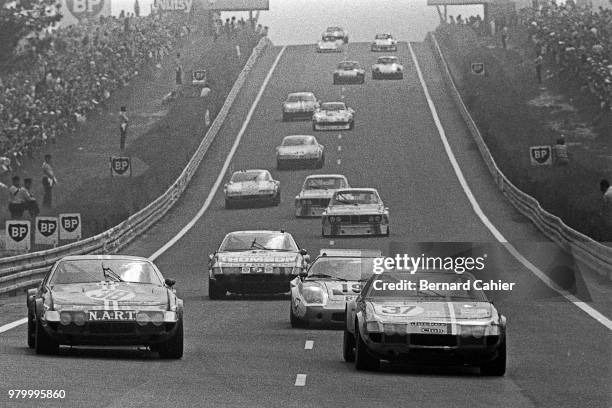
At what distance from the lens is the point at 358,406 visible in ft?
45.8

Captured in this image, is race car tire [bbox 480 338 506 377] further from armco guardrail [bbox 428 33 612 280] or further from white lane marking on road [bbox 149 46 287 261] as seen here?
white lane marking on road [bbox 149 46 287 261]

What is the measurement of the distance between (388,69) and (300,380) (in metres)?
73.6

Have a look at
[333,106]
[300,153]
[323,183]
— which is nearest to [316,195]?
[323,183]

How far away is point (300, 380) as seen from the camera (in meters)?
16.0

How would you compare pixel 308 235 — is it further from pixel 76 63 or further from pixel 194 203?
pixel 76 63

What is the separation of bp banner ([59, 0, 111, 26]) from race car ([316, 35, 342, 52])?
14231 millimetres

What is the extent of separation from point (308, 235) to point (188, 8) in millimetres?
84938

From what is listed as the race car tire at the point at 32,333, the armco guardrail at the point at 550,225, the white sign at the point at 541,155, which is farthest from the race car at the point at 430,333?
the white sign at the point at 541,155

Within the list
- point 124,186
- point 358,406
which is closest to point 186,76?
point 124,186

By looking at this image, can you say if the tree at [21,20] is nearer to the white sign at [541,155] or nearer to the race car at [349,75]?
the race car at [349,75]

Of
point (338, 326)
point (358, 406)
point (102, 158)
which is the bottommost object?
point (102, 158)

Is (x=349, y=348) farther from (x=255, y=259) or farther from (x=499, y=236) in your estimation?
(x=499, y=236)

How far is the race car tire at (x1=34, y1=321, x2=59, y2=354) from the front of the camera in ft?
57.0

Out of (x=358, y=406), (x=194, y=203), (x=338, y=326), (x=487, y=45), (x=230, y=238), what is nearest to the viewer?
(x=358, y=406)
